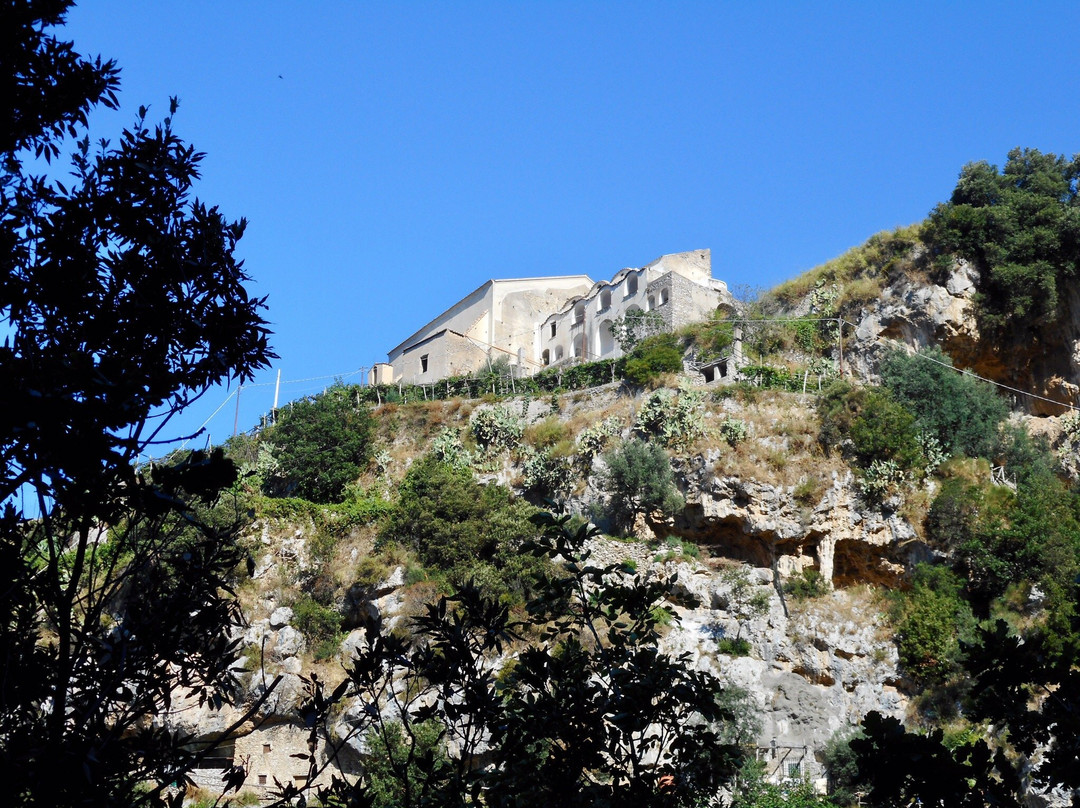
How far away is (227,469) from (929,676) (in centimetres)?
2315

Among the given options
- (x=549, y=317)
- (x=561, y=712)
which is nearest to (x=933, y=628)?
(x=561, y=712)

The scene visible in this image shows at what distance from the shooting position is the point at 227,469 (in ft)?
20.2

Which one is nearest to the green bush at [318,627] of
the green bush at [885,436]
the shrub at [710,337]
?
the shrub at [710,337]

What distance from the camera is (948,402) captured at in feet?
102

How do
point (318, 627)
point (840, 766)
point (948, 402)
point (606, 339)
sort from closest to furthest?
point (840, 766) → point (318, 627) → point (948, 402) → point (606, 339)

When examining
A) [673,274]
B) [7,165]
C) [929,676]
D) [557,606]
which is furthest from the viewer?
[673,274]

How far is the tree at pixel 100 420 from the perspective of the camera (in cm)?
540

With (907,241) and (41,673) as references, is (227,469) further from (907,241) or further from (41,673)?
(907,241)

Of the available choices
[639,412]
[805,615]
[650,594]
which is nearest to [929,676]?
[805,615]

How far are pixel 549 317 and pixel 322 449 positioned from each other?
55.9ft

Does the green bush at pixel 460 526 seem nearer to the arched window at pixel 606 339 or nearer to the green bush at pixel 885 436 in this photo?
the green bush at pixel 885 436

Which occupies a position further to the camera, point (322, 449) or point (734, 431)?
point (322, 449)

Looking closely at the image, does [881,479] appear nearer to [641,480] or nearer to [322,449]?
[641,480]

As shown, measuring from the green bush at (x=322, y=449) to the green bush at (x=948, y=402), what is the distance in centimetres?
1787
